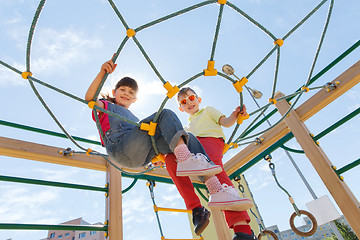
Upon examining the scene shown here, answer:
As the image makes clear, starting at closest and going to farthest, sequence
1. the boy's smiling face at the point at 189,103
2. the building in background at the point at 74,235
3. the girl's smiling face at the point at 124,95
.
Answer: the girl's smiling face at the point at 124,95
the boy's smiling face at the point at 189,103
the building in background at the point at 74,235

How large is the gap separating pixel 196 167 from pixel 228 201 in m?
0.22

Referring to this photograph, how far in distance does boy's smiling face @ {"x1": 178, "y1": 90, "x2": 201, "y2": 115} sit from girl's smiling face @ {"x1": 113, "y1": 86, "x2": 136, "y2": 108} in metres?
0.54

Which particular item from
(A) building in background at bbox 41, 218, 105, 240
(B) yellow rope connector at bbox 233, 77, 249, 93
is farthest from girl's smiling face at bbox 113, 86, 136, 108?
(A) building in background at bbox 41, 218, 105, 240

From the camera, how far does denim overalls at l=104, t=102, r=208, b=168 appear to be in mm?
1349

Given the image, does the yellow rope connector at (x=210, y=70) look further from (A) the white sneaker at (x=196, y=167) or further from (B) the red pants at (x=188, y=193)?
(B) the red pants at (x=188, y=193)

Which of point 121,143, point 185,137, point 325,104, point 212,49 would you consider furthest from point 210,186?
point 325,104

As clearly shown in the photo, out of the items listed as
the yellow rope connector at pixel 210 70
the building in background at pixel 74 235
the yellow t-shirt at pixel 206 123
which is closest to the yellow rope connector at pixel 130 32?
the yellow rope connector at pixel 210 70

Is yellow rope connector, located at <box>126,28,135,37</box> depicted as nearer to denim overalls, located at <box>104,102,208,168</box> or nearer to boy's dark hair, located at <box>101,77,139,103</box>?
denim overalls, located at <box>104,102,208,168</box>

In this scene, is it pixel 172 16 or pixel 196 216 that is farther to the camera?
pixel 196 216

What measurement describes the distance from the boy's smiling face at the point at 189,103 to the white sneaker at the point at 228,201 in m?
1.14

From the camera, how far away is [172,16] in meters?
1.16

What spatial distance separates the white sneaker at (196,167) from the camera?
1.19 metres

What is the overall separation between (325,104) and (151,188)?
5.87 ft

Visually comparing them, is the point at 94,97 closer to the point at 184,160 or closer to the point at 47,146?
the point at 184,160
